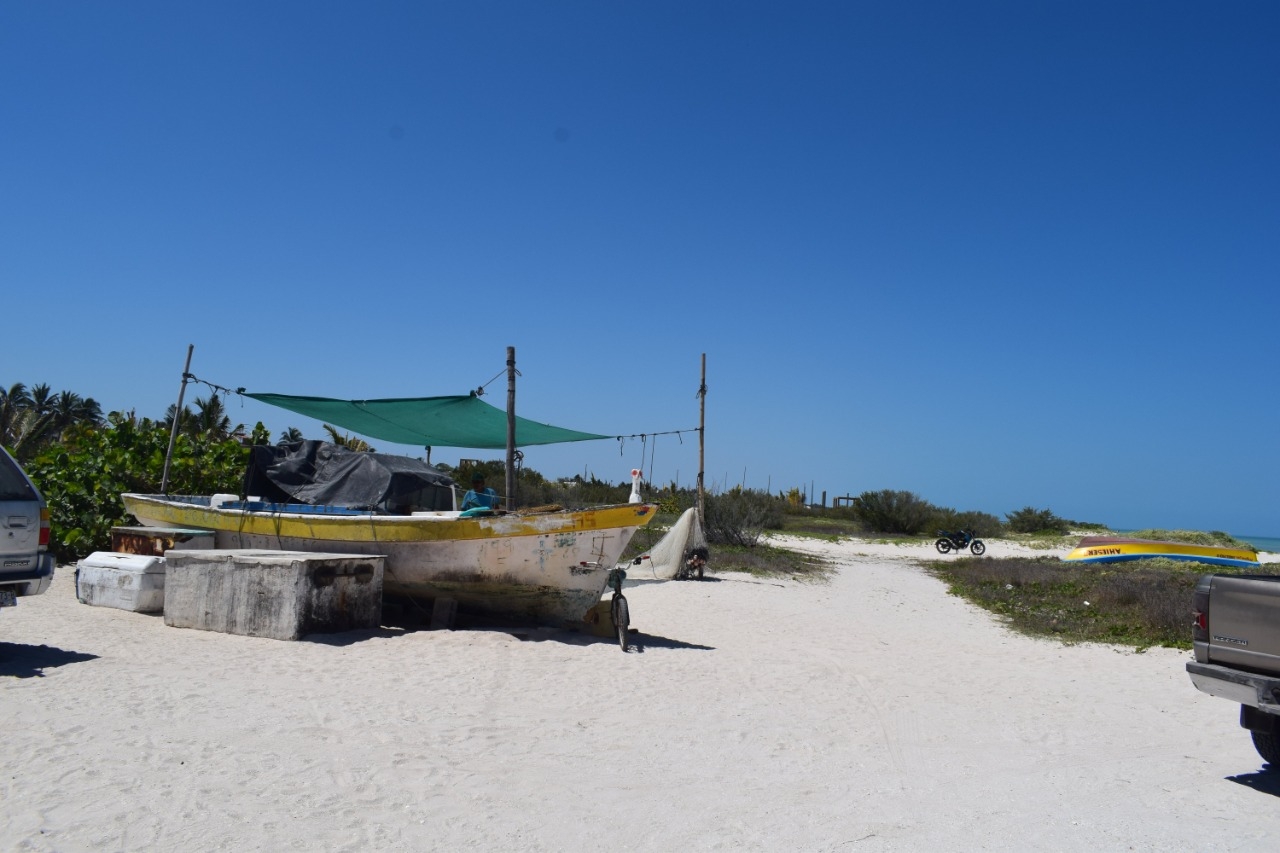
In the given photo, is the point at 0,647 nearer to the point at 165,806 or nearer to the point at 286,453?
the point at 165,806

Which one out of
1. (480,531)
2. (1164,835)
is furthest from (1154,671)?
(480,531)

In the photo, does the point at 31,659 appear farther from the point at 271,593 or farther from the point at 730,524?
the point at 730,524

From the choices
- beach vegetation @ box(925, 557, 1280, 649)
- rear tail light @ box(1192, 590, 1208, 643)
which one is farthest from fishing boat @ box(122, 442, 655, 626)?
beach vegetation @ box(925, 557, 1280, 649)

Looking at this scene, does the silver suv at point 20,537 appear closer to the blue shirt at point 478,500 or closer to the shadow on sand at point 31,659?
the shadow on sand at point 31,659

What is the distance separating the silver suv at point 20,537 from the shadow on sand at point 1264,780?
8.74 meters

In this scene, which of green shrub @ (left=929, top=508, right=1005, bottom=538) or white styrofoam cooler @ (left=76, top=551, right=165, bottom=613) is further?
green shrub @ (left=929, top=508, right=1005, bottom=538)

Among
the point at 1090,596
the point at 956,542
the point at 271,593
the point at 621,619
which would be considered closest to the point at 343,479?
the point at 271,593

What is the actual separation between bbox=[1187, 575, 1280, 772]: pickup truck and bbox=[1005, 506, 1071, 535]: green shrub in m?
39.3

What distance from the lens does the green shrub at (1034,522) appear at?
42.1 metres

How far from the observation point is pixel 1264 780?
5.72 metres

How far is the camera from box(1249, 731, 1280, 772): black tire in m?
5.75

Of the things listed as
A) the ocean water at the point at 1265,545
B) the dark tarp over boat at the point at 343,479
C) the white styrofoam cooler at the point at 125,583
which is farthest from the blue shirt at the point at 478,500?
the ocean water at the point at 1265,545

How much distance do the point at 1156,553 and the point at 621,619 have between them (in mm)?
19860

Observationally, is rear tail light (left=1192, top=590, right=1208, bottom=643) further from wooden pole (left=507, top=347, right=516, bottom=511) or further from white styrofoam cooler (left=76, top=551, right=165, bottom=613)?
white styrofoam cooler (left=76, top=551, right=165, bottom=613)
